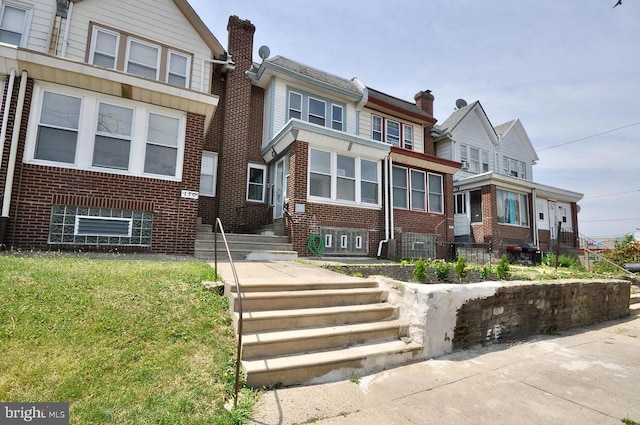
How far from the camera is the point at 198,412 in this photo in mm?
2559

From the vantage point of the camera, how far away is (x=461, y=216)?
18000 mm

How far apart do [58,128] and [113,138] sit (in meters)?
1.14

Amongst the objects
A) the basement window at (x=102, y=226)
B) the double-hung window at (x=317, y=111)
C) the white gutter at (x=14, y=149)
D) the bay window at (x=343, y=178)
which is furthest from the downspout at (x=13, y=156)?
the double-hung window at (x=317, y=111)

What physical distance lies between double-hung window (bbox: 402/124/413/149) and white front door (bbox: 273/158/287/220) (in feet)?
25.6

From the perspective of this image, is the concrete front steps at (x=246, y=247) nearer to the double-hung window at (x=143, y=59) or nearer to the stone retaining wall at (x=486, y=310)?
the stone retaining wall at (x=486, y=310)

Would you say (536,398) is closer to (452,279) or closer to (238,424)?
(238,424)

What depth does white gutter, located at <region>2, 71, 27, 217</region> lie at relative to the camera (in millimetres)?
7101

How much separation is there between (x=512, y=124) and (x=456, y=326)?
75.2ft

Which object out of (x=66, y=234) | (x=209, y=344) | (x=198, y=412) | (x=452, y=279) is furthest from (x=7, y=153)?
(x=452, y=279)

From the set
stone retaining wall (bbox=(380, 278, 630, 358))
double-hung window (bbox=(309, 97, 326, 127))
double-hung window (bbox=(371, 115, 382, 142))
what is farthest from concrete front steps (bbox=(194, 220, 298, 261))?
double-hung window (bbox=(371, 115, 382, 142))

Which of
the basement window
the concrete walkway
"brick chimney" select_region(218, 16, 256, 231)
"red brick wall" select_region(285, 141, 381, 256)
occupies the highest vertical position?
"brick chimney" select_region(218, 16, 256, 231)

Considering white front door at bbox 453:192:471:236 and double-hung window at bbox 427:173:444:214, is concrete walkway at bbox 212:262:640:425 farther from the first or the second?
white front door at bbox 453:192:471:236

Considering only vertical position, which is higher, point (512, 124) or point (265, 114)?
point (512, 124)

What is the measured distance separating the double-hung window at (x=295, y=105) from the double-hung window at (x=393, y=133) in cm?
512
